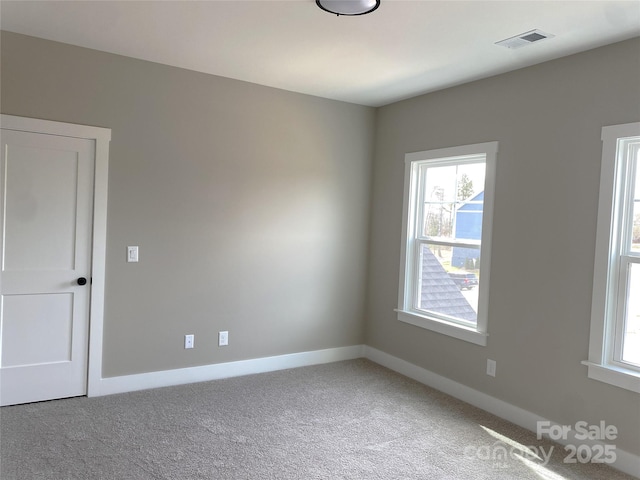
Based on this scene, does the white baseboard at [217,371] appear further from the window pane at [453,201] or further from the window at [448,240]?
the window pane at [453,201]

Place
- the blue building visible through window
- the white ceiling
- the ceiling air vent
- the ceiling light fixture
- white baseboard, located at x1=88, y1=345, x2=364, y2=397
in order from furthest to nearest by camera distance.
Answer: the blue building visible through window → white baseboard, located at x1=88, y1=345, x2=364, y2=397 → the ceiling air vent → the white ceiling → the ceiling light fixture

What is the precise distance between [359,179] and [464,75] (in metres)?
1.51

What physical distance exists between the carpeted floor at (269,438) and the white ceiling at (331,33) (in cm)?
255

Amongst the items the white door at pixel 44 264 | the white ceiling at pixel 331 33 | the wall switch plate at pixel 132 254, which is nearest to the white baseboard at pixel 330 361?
the white door at pixel 44 264

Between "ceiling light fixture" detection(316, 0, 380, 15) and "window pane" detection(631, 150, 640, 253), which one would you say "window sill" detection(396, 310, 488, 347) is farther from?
"ceiling light fixture" detection(316, 0, 380, 15)

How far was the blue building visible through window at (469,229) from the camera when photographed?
12.6 ft

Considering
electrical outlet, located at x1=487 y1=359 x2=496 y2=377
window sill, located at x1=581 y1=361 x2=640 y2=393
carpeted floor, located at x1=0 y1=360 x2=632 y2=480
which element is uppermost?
window sill, located at x1=581 y1=361 x2=640 y2=393

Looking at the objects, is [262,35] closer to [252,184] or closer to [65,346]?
[252,184]

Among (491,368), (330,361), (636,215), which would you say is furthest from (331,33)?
(330,361)

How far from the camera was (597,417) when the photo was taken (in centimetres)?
297

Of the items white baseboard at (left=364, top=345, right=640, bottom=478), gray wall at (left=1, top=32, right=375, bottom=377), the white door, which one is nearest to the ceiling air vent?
gray wall at (left=1, top=32, right=375, bottom=377)

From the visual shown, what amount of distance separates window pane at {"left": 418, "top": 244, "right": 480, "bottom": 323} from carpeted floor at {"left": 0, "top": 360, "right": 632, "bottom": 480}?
2.40ft

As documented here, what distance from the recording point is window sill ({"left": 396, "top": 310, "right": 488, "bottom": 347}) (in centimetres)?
374

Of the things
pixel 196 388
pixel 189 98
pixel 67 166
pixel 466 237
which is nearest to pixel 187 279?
pixel 196 388
